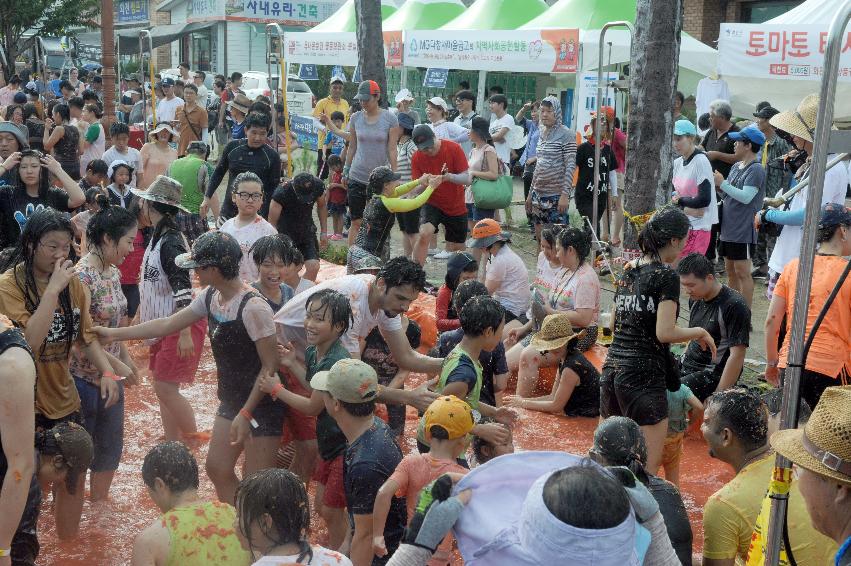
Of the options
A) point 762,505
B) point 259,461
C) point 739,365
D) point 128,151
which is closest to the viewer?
point 762,505

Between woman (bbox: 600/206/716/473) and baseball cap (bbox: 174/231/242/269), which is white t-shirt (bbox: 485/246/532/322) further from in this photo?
baseball cap (bbox: 174/231/242/269)

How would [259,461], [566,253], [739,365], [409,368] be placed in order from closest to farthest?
1. [259,461]
2. [409,368]
3. [739,365]
4. [566,253]

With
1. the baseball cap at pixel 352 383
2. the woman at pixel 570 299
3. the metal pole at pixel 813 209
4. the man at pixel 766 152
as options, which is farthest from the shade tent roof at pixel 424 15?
the metal pole at pixel 813 209

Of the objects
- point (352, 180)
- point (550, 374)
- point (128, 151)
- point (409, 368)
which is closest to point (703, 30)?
point (352, 180)

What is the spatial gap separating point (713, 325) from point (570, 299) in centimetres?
113

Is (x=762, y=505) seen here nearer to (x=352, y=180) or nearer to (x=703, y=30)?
(x=352, y=180)

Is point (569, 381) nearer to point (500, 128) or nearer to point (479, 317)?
point (479, 317)

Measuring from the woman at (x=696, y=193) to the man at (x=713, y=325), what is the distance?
266 centimetres

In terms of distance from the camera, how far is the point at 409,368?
569 centimetres

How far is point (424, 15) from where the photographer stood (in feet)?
70.5

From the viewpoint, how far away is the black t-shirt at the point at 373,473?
13.5 feet

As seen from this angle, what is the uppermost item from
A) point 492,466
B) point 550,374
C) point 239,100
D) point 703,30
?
point 703,30

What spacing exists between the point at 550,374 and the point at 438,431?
389 centimetres

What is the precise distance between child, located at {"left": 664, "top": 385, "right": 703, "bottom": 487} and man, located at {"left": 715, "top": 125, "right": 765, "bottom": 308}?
382 cm
